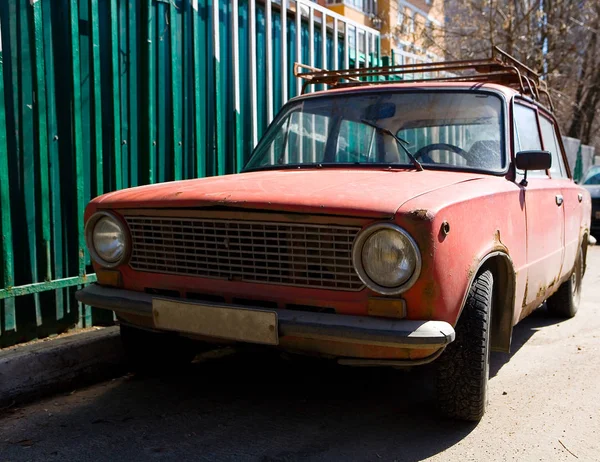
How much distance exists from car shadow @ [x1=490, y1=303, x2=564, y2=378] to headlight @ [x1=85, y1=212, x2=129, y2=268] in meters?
2.35

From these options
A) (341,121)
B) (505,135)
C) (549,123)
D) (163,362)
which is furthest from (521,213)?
(163,362)

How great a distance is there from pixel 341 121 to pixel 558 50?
47.6 ft

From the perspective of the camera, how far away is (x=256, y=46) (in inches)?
257

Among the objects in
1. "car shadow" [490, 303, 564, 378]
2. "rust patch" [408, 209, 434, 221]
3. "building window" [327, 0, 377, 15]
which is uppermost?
"building window" [327, 0, 377, 15]

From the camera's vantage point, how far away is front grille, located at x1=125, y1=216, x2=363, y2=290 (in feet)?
9.34

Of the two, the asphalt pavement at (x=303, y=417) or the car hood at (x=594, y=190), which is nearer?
the asphalt pavement at (x=303, y=417)

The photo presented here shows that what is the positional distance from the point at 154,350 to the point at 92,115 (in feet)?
6.01

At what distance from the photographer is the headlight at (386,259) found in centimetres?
269

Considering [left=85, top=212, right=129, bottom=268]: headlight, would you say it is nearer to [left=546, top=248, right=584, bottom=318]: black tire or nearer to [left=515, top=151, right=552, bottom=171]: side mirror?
[left=515, top=151, right=552, bottom=171]: side mirror

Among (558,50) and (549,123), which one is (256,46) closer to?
(549,123)

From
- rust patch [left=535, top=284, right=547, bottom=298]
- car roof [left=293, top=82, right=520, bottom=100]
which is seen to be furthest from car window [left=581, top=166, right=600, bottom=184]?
car roof [left=293, top=82, right=520, bottom=100]

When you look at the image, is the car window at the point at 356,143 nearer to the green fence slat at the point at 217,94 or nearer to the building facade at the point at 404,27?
the green fence slat at the point at 217,94

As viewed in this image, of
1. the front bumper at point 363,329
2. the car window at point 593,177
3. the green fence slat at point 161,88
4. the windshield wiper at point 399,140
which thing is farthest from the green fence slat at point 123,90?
the car window at point 593,177

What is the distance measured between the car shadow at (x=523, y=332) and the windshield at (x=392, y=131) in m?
1.37
